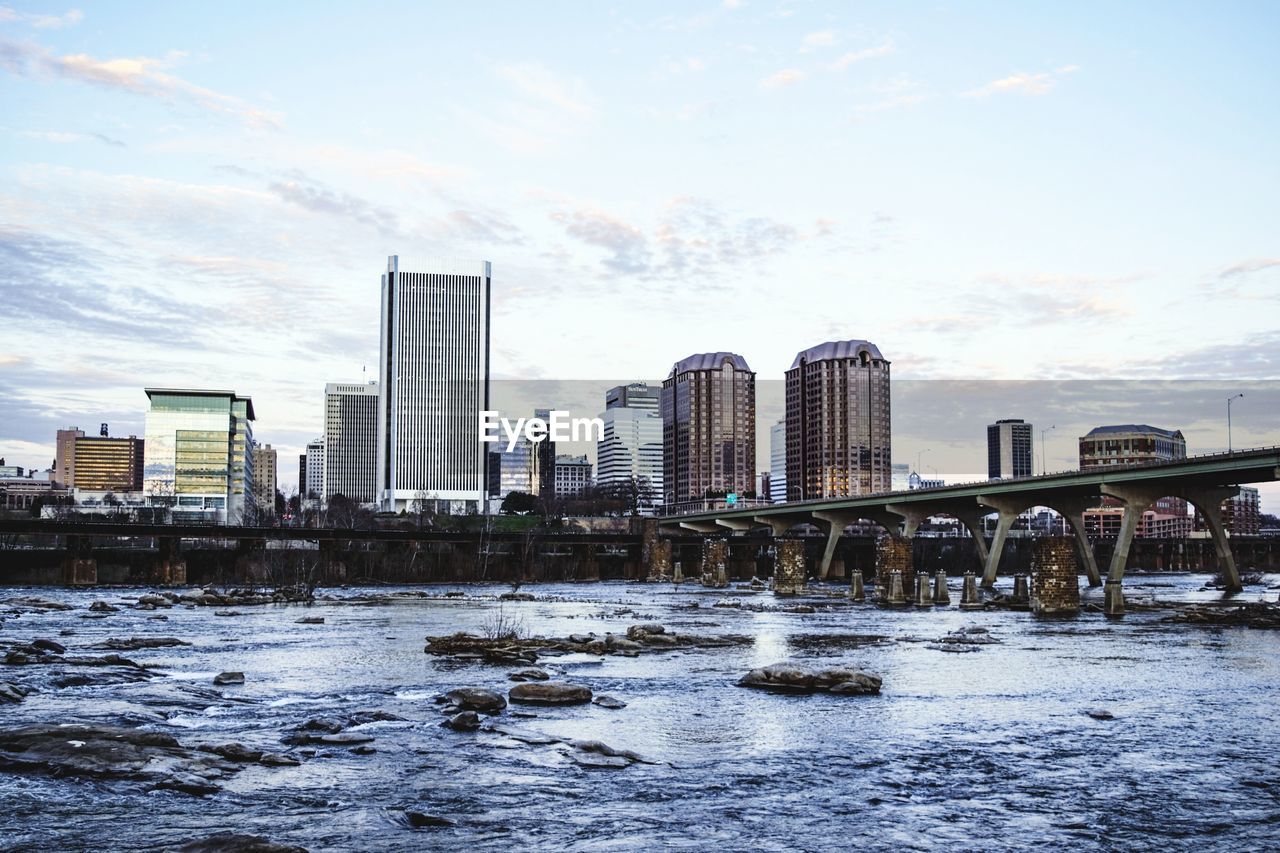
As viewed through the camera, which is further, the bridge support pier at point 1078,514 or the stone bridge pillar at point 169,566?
the stone bridge pillar at point 169,566

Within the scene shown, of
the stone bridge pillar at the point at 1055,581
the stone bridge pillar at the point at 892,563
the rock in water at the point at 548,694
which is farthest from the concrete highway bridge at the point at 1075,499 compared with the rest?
the rock in water at the point at 548,694

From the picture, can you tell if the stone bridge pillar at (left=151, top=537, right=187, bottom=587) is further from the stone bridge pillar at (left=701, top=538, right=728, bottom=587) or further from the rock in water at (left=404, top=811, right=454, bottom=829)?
the rock in water at (left=404, top=811, right=454, bottom=829)

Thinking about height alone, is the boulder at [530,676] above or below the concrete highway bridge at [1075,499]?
below

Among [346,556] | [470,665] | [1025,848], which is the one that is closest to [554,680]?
[470,665]

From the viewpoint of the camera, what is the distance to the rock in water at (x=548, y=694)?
120 ft

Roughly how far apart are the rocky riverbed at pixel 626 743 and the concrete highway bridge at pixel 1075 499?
35.2 meters

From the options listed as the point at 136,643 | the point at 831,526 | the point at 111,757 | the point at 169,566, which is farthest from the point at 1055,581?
the point at 169,566

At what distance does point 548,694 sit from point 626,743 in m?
7.57

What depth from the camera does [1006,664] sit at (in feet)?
164

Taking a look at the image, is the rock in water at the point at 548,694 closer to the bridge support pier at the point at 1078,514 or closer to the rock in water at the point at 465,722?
the rock in water at the point at 465,722

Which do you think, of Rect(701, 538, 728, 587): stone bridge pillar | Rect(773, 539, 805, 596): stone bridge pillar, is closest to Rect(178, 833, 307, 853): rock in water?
Rect(773, 539, 805, 596): stone bridge pillar

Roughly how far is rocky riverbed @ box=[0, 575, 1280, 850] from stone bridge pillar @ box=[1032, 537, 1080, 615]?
2499cm

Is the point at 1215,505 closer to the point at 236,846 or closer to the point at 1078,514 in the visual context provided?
the point at 1078,514

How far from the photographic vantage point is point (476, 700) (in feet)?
113
